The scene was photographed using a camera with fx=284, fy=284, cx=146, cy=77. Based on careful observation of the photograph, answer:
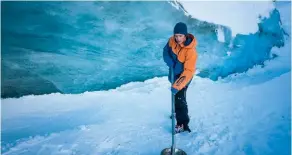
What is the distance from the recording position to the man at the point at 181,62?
270 cm

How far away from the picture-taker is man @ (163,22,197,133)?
2699mm

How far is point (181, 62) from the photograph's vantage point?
285 cm

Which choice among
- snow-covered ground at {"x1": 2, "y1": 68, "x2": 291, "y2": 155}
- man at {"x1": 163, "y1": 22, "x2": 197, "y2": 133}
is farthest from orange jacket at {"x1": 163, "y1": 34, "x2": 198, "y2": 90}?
snow-covered ground at {"x1": 2, "y1": 68, "x2": 291, "y2": 155}

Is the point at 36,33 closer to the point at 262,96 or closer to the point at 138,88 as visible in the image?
the point at 138,88

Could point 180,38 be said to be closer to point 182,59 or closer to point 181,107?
point 182,59

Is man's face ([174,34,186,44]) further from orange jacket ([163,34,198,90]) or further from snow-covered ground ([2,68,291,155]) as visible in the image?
snow-covered ground ([2,68,291,155])

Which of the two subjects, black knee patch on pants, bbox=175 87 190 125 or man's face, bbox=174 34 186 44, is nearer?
man's face, bbox=174 34 186 44

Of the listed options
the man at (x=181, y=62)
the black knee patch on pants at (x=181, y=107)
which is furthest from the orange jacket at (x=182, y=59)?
the black knee patch on pants at (x=181, y=107)

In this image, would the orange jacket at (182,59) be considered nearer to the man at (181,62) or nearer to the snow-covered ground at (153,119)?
the man at (181,62)

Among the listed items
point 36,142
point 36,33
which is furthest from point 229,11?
point 36,142

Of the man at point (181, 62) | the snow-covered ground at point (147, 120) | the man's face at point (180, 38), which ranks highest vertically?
the man's face at point (180, 38)

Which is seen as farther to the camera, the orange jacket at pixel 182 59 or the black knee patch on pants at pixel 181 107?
the black knee patch on pants at pixel 181 107

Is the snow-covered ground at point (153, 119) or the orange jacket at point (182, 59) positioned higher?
the orange jacket at point (182, 59)

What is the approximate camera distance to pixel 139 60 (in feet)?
15.0
